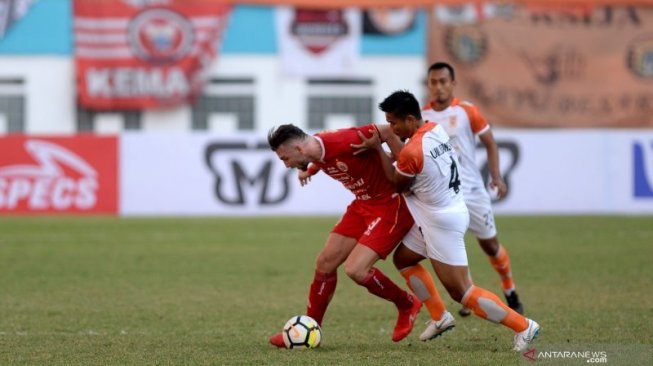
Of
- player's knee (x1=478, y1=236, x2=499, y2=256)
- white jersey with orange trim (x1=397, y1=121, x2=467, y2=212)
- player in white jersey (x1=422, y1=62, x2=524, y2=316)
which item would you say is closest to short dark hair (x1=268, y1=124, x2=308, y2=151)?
white jersey with orange trim (x1=397, y1=121, x2=467, y2=212)

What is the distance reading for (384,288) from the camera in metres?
9.32

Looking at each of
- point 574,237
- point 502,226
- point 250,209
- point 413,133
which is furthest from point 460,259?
point 250,209

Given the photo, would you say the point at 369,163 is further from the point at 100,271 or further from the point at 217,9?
the point at 217,9

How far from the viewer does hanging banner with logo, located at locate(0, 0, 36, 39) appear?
3781 cm

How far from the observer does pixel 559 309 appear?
1122 centimetres

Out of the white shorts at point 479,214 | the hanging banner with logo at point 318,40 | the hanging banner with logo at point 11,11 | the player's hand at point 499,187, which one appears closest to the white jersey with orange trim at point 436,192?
the player's hand at point 499,187

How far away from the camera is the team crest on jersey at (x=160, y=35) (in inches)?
1475

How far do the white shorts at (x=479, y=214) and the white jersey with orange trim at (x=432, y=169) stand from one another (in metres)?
2.27

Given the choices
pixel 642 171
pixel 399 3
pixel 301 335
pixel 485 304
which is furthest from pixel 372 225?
pixel 399 3

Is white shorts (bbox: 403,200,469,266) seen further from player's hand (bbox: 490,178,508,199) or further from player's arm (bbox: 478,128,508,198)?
player's arm (bbox: 478,128,508,198)

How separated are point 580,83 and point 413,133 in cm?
2932

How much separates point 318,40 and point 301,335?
29.5 m

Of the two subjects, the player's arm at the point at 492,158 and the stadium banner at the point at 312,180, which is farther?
the stadium banner at the point at 312,180

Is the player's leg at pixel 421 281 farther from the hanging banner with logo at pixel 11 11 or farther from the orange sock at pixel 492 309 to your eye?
the hanging banner with logo at pixel 11 11
